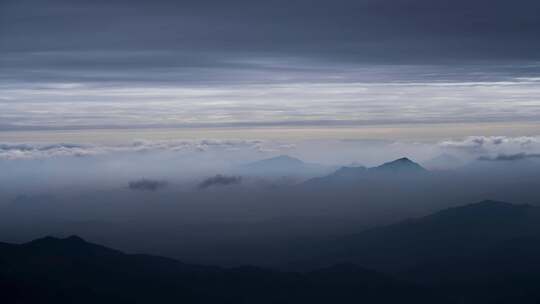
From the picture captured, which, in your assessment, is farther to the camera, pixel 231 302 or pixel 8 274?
pixel 231 302

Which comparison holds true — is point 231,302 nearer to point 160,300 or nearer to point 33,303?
point 160,300

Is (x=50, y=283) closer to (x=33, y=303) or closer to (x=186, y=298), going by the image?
(x=33, y=303)

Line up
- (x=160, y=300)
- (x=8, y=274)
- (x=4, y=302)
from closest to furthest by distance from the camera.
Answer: (x=4, y=302) → (x=8, y=274) → (x=160, y=300)

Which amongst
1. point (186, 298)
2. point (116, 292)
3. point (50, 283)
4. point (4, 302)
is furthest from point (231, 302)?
point (4, 302)

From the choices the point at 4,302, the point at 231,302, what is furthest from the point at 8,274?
the point at 231,302

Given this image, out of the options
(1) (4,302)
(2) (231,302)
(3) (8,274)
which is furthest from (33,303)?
(2) (231,302)

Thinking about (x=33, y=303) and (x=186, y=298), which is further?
(x=186, y=298)

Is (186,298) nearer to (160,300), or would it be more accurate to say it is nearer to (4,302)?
(160,300)

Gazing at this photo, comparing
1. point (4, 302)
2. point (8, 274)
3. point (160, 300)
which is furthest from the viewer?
point (160, 300)
